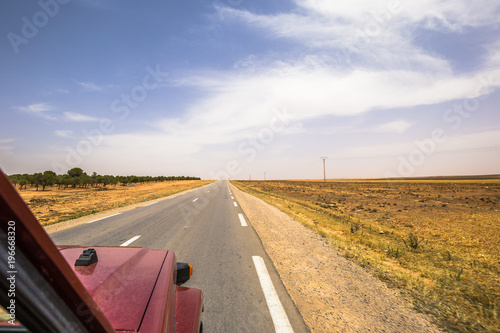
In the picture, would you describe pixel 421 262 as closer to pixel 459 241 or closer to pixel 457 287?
pixel 457 287

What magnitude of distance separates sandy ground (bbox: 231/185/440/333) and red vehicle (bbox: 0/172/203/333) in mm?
2263

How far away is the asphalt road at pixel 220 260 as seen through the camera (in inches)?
119

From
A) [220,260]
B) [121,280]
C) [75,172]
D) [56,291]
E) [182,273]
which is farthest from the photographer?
[75,172]

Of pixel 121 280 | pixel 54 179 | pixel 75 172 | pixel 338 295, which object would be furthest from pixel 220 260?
pixel 75 172

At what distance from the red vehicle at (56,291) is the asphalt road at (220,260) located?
163 centimetres

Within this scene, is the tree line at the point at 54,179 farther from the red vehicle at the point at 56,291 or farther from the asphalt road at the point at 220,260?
the red vehicle at the point at 56,291

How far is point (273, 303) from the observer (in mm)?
3381

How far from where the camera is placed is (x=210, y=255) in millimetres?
5297

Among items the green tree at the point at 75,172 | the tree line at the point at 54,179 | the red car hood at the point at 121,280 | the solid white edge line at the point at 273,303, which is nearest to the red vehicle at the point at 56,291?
the red car hood at the point at 121,280

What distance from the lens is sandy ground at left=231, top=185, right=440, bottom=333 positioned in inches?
117

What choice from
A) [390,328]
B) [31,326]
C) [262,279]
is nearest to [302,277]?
[262,279]

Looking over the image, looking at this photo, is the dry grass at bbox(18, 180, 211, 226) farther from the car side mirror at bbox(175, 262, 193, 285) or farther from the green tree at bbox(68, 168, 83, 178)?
the green tree at bbox(68, 168, 83, 178)

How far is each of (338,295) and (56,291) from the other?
3.99 meters

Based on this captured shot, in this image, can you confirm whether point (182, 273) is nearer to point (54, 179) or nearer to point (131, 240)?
point (131, 240)
